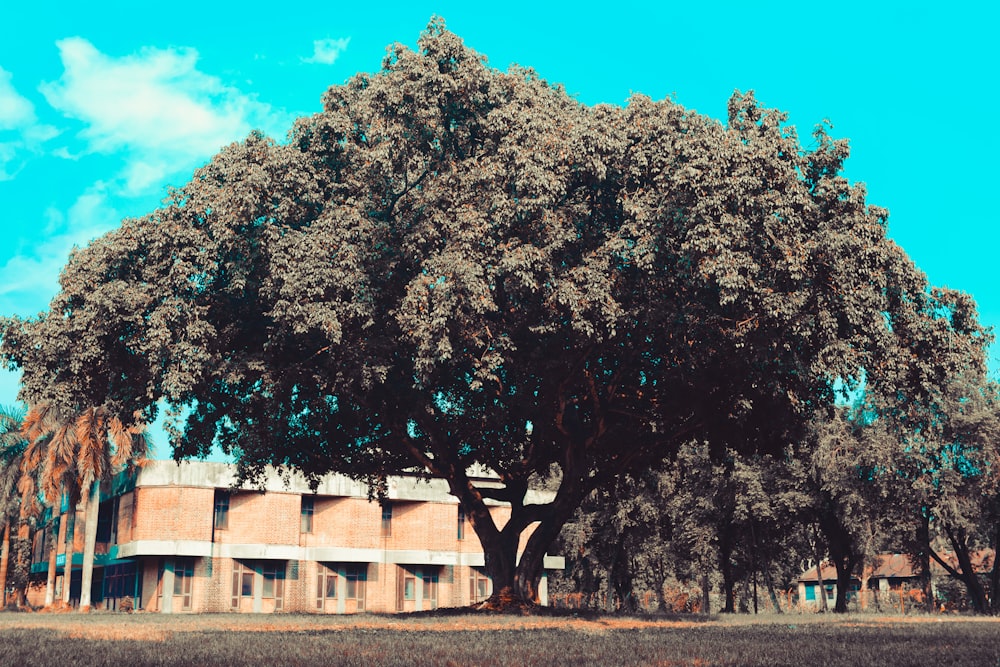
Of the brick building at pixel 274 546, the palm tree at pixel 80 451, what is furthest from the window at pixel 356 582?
the palm tree at pixel 80 451

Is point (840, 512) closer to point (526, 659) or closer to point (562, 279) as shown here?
point (562, 279)

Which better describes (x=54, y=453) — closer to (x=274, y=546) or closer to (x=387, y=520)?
(x=274, y=546)

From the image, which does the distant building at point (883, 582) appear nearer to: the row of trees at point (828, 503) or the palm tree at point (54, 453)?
the row of trees at point (828, 503)

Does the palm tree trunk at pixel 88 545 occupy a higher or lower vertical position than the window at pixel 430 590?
higher

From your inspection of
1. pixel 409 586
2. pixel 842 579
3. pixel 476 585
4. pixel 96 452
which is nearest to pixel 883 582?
pixel 842 579

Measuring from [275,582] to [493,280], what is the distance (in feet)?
154

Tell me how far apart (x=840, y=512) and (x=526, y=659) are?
43.0 meters

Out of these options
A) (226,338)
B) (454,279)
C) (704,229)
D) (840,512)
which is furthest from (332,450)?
(840,512)

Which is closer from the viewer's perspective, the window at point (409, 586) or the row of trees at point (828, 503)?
the row of trees at point (828, 503)

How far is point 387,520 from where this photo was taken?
226 feet

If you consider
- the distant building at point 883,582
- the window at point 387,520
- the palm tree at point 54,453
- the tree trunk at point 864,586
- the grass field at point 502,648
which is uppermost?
the palm tree at point 54,453

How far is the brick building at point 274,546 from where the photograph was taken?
202 feet

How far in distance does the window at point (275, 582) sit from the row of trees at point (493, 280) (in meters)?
36.6

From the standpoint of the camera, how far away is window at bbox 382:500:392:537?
68.8 m
